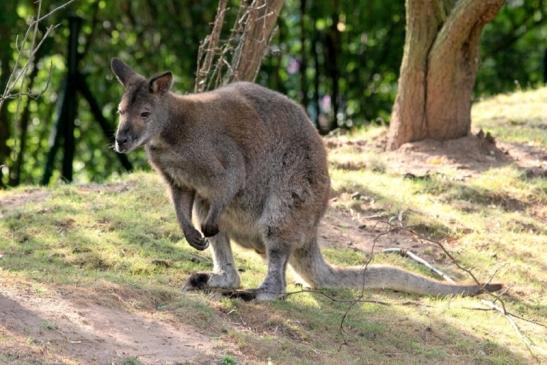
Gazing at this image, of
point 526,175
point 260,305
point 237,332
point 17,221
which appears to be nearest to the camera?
point 237,332

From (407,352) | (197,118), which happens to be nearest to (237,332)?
(407,352)

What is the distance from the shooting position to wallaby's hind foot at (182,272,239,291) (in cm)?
707

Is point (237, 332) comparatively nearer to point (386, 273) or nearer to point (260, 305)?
point (260, 305)

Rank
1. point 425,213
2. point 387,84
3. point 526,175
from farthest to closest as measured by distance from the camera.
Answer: point 387,84 → point 526,175 → point 425,213

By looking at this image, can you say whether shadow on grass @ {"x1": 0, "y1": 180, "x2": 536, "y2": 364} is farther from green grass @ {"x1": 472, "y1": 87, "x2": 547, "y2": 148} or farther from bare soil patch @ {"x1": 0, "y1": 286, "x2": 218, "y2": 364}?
green grass @ {"x1": 472, "y1": 87, "x2": 547, "y2": 148}

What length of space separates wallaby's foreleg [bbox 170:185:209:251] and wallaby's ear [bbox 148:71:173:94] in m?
0.66

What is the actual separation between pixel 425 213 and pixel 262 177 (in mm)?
2560

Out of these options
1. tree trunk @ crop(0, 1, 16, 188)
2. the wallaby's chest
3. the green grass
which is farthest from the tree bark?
tree trunk @ crop(0, 1, 16, 188)

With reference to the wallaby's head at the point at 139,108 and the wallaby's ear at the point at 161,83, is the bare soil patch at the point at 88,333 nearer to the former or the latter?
the wallaby's head at the point at 139,108

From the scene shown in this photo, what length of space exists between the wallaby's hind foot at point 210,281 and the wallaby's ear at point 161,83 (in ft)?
4.19

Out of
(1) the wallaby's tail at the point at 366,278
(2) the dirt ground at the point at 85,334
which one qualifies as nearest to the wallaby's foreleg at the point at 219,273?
(1) the wallaby's tail at the point at 366,278

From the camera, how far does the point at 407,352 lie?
21.0 feet

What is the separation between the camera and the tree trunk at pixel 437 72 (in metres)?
10.4

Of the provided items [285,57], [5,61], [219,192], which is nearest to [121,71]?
[219,192]
